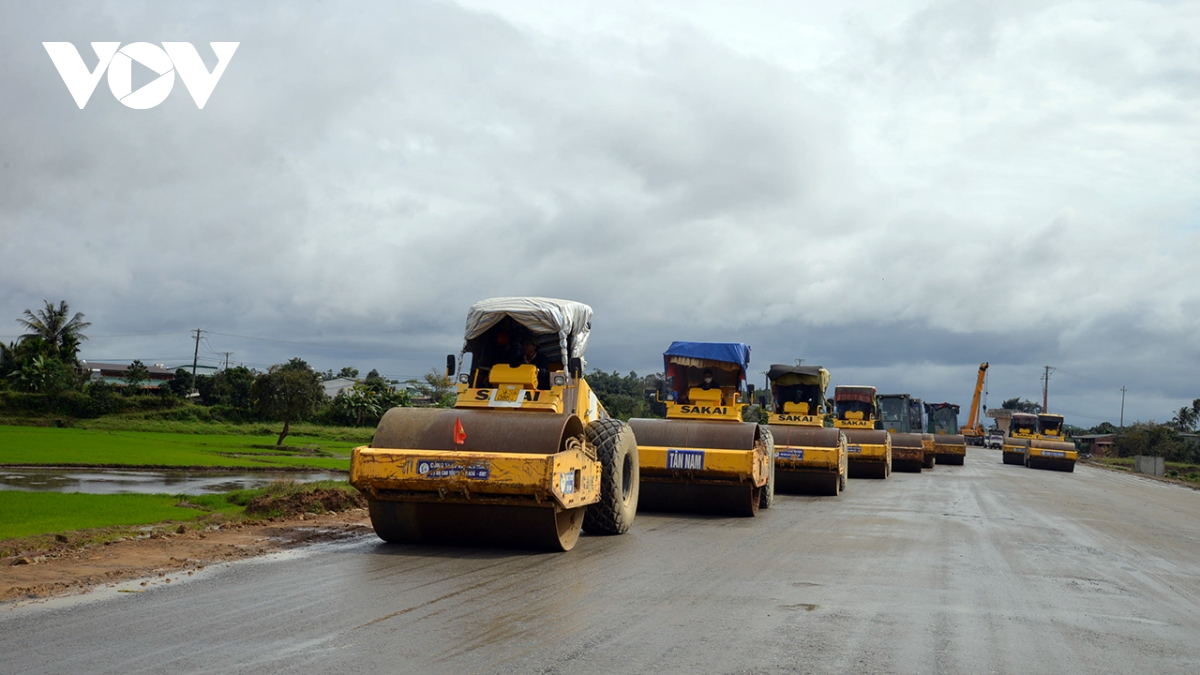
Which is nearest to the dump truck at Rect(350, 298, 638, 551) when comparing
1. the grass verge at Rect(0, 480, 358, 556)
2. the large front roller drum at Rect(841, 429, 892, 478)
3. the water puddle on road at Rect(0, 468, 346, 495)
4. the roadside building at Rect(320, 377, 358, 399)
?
the grass verge at Rect(0, 480, 358, 556)

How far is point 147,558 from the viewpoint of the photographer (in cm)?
944

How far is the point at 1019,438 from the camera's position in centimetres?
5009

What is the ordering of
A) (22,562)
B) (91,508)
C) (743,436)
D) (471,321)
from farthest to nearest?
(91,508), (743,436), (471,321), (22,562)

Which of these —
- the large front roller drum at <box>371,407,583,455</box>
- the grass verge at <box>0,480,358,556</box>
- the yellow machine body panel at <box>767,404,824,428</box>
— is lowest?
the grass verge at <box>0,480,358,556</box>

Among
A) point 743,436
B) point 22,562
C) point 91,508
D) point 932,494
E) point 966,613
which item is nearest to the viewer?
point 966,613

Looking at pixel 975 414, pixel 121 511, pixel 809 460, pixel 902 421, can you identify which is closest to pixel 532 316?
A: pixel 121 511

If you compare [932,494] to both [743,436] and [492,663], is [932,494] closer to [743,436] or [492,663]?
[743,436]

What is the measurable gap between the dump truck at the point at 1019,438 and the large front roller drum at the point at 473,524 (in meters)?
42.1

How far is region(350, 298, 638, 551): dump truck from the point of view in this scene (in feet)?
31.2

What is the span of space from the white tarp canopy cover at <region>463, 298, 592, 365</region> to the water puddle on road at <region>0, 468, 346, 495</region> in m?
12.0

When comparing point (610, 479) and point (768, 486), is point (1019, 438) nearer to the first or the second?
point (768, 486)

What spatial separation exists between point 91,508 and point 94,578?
9.53 m

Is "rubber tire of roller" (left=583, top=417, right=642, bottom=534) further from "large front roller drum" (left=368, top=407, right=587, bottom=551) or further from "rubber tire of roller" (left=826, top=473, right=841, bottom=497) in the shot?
"rubber tire of roller" (left=826, top=473, right=841, bottom=497)

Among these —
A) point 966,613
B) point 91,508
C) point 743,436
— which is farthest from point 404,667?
point 91,508
